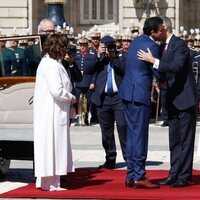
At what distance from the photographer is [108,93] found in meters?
15.1

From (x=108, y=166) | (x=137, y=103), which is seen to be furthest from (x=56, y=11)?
(x=137, y=103)

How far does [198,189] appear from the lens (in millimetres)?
12789

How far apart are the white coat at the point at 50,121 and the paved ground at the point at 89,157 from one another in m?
0.72

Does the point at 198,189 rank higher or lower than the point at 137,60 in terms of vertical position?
lower

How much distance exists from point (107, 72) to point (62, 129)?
8.62 feet

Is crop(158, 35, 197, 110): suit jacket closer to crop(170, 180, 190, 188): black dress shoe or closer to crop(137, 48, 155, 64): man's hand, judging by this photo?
crop(137, 48, 155, 64): man's hand

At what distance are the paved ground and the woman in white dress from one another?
2.33 feet

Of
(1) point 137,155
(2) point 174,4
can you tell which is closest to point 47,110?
(1) point 137,155

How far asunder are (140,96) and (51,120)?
3.52ft

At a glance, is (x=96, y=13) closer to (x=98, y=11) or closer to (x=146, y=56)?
(x=98, y=11)

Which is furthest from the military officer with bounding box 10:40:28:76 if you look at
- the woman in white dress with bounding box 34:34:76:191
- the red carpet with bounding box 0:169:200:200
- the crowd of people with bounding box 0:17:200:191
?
the red carpet with bounding box 0:169:200:200

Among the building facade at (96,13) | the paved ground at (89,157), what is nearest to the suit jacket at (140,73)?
the paved ground at (89,157)

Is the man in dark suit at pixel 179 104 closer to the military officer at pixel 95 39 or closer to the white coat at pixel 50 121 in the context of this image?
the white coat at pixel 50 121

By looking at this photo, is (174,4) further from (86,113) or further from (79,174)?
(79,174)
